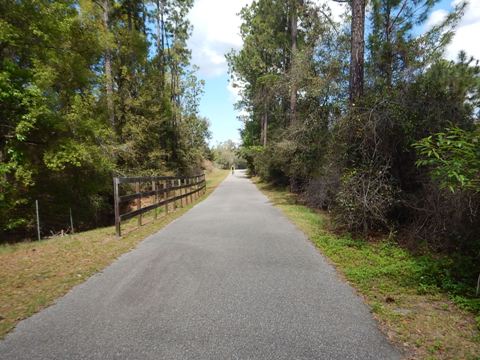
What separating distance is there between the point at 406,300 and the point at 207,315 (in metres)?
2.34

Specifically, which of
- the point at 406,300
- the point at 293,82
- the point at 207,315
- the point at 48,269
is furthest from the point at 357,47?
the point at 48,269

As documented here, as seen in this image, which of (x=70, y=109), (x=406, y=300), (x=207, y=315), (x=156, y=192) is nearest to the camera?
(x=207, y=315)

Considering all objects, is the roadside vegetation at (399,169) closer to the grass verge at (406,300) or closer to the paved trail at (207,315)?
the grass verge at (406,300)

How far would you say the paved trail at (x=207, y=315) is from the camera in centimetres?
255

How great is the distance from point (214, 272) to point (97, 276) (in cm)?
171

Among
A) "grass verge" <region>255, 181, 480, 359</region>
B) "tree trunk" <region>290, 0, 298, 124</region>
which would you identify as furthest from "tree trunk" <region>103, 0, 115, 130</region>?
"grass verge" <region>255, 181, 480, 359</region>

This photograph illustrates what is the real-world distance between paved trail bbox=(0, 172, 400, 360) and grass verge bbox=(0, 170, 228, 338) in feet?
0.78

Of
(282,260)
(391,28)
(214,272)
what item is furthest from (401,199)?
(391,28)

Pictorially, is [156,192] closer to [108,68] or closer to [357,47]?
[357,47]

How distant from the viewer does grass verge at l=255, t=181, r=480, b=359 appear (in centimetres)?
263

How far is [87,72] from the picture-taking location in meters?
12.8

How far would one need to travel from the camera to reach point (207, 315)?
10.3 feet

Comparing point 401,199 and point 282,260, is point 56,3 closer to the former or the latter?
point 282,260

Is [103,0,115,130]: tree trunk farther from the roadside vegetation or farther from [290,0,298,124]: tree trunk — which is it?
[290,0,298,124]: tree trunk
